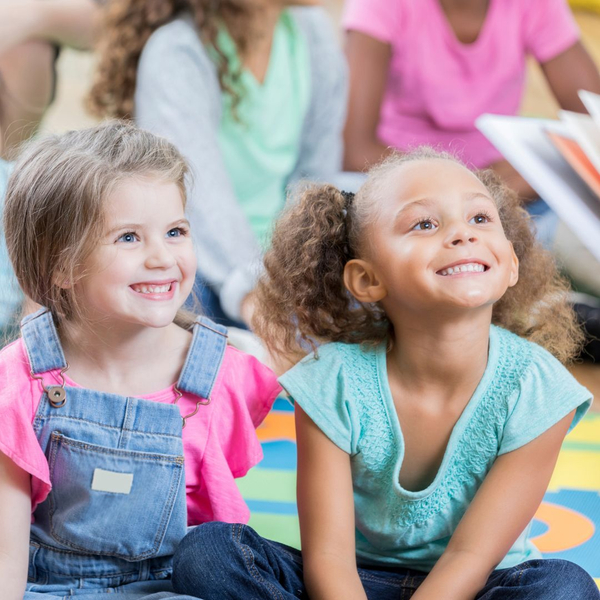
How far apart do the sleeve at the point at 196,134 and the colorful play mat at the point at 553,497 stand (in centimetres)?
29

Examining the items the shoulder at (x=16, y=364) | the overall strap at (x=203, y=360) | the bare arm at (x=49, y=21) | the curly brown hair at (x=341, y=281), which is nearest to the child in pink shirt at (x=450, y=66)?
the bare arm at (x=49, y=21)

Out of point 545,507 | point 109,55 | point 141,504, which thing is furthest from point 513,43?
point 141,504

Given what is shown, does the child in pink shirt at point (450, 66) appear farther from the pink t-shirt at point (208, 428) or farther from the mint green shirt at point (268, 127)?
the pink t-shirt at point (208, 428)

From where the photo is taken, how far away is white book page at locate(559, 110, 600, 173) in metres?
1.22

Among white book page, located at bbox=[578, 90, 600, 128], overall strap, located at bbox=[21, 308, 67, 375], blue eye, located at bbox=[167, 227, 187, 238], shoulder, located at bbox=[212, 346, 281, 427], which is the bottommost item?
shoulder, located at bbox=[212, 346, 281, 427]

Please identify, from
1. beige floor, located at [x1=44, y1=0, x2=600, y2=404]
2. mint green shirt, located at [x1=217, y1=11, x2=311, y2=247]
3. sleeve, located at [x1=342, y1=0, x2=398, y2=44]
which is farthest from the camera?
beige floor, located at [x1=44, y1=0, x2=600, y2=404]

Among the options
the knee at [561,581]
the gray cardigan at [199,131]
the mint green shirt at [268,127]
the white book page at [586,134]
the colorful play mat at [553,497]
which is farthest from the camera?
the mint green shirt at [268,127]

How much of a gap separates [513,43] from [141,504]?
4.56 feet

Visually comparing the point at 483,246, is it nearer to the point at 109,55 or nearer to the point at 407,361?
the point at 407,361

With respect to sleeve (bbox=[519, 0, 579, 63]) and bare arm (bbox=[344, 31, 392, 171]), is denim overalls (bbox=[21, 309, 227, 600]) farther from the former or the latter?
sleeve (bbox=[519, 0, 579, 63])

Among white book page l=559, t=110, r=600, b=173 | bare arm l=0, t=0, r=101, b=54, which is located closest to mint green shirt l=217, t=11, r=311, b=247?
bare arm l=0, t=0, r=101, b=54

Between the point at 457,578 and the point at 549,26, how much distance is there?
55.6 inches

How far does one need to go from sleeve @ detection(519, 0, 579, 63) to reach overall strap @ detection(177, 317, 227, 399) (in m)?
1.25

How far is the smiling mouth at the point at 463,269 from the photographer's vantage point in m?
0.84
